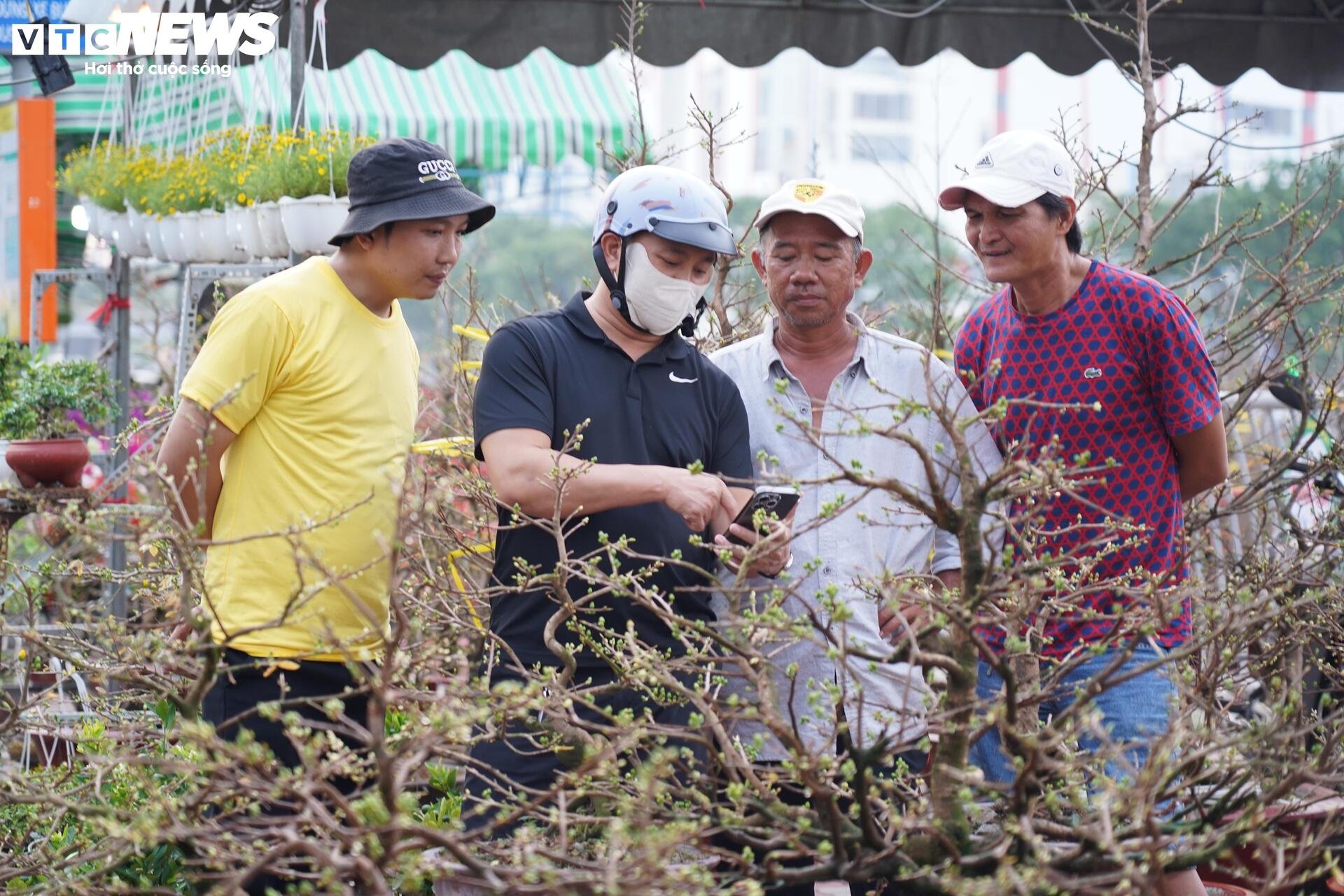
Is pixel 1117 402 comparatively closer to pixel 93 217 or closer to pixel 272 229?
pixel 272 229

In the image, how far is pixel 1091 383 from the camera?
2.97 meters

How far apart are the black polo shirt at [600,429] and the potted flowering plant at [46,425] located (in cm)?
275

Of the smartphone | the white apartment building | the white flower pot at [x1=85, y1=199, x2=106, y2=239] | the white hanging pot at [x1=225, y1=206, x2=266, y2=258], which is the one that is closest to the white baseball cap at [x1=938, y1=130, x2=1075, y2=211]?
the smartphone

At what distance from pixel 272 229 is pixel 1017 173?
2.78 metres

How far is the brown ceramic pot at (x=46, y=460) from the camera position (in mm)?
4910

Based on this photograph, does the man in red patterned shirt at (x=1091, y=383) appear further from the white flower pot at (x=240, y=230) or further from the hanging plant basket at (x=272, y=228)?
the white flower pot at (x=240, y=230)

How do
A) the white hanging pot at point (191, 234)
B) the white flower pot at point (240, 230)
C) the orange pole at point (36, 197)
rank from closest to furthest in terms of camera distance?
the white flower pot at point (240, 230), the white hanging pot at point (191, 234), the orange pole at point (36, 197)

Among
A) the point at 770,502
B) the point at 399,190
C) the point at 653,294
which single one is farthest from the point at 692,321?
the point at 399,190

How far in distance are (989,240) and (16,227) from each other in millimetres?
6626

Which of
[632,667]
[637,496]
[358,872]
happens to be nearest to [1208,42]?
[637,496]

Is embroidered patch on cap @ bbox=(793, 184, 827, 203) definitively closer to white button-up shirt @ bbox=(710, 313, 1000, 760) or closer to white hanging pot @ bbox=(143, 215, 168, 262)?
white button-up shirt @ bbox=(710, 313, 1000, 760)

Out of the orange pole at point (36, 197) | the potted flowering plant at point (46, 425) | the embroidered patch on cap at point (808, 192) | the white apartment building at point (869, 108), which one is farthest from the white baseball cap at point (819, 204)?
the white apartment building at point (869, 108)

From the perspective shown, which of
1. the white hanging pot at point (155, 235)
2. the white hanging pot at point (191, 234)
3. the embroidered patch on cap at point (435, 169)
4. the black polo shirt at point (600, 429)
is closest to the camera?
the black polo shirt at point (600, 429)

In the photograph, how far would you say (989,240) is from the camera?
3.04 metres
